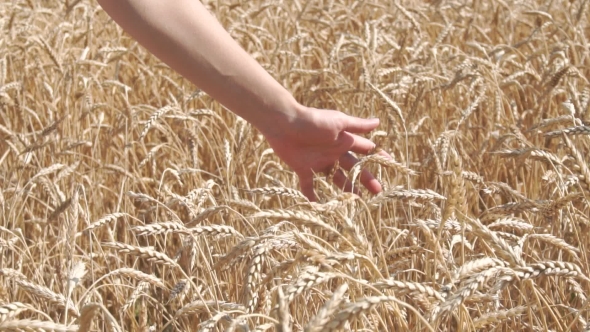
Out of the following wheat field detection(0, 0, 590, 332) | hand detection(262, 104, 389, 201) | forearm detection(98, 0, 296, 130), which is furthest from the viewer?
hand detection(262, 104, 389, 201)

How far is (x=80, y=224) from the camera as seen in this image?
232 centimetres

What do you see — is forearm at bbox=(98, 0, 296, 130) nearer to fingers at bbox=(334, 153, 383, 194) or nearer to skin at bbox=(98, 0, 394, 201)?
skin at bbox=(98, 0, 394, 201)

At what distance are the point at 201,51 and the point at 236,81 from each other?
91mm

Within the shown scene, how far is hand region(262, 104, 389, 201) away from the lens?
1687 mm

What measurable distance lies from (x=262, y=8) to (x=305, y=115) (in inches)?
75.1

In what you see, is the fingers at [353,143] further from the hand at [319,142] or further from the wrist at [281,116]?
the wrist at [281,116]

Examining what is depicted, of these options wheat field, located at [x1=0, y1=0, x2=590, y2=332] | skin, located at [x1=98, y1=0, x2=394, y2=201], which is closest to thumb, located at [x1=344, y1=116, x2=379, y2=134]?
skin, located at [x1=98, y1=0, x2=394, y2=201]

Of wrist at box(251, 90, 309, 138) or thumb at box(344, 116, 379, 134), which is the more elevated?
wrist at box(251, 90, 309, 138)

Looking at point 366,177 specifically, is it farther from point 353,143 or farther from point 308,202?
point 308,202

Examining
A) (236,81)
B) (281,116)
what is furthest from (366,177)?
(236,81)

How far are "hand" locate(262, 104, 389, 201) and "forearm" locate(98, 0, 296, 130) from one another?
0.16 ft

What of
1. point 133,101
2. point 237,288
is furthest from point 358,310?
point 133,101

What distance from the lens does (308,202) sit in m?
1.34

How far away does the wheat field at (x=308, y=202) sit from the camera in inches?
49.9
